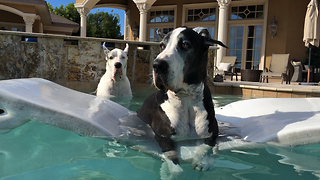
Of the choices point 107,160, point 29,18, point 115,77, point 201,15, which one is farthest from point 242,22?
point 107,160

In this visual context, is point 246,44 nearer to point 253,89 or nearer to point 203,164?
point 253,89

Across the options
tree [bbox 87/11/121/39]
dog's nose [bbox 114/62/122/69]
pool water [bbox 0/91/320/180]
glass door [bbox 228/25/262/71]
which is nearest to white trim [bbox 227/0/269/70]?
glass door [bbox 228/25/262/71]

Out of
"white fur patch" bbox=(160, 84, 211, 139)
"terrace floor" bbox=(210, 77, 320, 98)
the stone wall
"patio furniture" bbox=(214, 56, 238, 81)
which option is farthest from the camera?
"patio furniture" bbox=(214, 56, 238, 81)

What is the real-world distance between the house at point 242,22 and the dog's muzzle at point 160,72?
466 inches

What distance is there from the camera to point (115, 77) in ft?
18.9

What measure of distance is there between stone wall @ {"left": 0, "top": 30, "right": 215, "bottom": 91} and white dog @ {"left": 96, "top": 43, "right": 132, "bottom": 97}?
3.06 metres

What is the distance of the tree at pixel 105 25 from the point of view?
51.4 metres

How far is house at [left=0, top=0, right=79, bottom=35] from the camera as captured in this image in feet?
57.1

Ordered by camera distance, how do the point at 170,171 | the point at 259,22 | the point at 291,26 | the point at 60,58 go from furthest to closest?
the point at 259,22 < the point at 291,26 < the point at 60,58 < the point at 170,171

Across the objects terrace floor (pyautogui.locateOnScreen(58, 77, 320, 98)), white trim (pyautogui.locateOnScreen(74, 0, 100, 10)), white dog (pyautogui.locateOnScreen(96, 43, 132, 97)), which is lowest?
terrace floor (pyautogui.locateOnScreen(58, 77, 320, 98))

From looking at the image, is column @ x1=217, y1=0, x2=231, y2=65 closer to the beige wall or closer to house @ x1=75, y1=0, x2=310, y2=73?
house @ x1=75, y1=0, x2=310, y2=73

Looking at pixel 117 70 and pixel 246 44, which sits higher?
pixel 246 44

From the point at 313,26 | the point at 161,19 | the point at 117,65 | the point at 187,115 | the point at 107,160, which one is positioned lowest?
the point at 107,160

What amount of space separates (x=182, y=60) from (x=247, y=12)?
48.3ft
